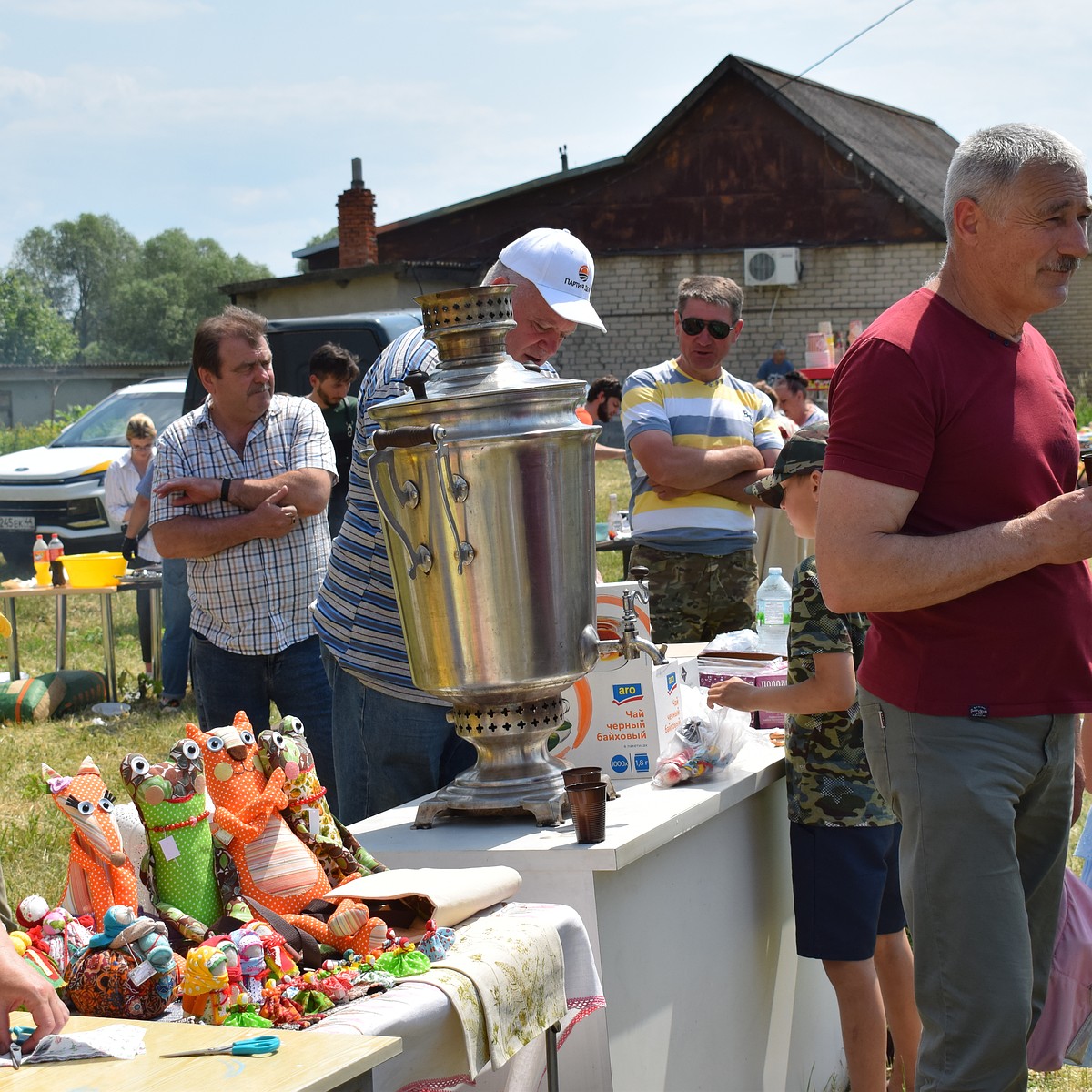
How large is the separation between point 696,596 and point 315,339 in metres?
4.52

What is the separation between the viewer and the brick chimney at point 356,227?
22344mm

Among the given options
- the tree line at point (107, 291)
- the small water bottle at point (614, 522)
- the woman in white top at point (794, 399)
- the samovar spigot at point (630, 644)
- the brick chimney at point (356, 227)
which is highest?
the tree line at point (107, 291)

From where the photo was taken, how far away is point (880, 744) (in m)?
2.31

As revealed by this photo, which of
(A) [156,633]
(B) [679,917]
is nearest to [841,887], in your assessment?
(B) [679,917]

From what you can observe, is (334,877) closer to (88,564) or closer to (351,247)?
(88,564)

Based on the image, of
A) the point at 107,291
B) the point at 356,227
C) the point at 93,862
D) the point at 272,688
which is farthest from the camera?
the point at 107,291

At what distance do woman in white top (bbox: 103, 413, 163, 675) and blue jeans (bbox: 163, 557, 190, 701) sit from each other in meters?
0.80

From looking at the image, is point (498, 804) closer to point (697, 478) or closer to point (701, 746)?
point (701, 746)

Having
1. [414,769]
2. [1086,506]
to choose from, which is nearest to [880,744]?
[1086,506]

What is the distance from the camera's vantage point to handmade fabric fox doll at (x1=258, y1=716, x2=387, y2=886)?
87.0 inches

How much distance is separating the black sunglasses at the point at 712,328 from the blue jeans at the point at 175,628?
332 centimetres

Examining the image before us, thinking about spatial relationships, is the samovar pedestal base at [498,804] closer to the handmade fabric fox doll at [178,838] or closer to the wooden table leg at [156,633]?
the handmade fabric fox doll at [178,838]

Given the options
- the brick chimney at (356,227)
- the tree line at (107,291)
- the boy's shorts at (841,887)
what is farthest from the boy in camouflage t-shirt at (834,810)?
the tree line at (107,291)

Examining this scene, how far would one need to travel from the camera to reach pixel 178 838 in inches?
78.7
